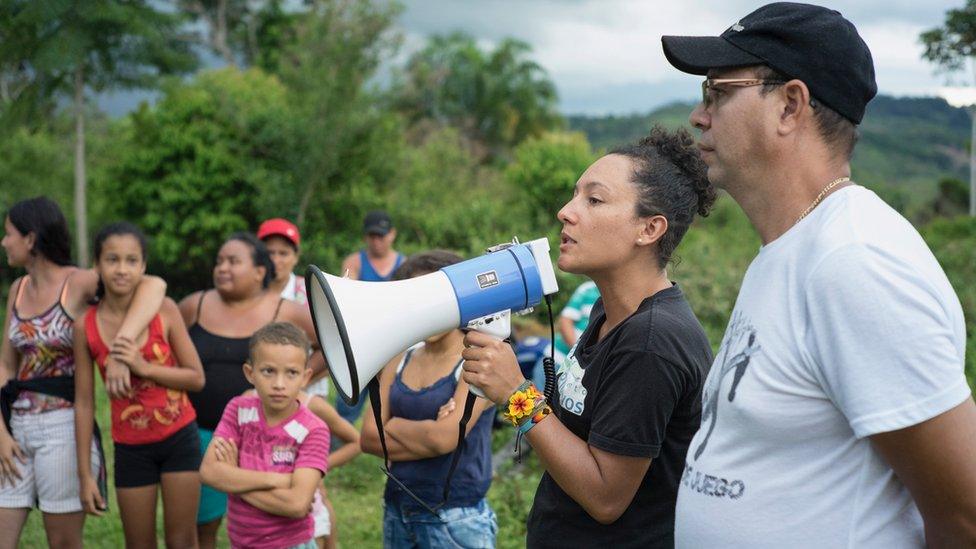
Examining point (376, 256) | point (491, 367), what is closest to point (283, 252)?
point (376, 256)

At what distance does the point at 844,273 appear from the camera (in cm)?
141

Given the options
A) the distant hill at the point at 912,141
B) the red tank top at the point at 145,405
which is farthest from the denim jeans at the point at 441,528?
the distant hill at the point at 912,141

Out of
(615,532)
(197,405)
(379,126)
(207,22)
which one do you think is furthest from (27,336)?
(207,22)

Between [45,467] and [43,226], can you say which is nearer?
[45,467]

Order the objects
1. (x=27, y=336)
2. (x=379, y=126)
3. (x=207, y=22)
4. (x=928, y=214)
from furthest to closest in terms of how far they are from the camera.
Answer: (x=207, y=22) → (x=928, y=214) → (x=379, y=126) → (x=27, y=336)

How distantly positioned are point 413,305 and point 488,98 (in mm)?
30365

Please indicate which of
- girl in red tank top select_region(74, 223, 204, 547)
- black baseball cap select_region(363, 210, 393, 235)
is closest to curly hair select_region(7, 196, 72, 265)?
girl in red tank top select_region(74, 223, 204, 547)

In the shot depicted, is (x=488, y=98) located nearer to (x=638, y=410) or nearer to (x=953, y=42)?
(x=953, y=42)

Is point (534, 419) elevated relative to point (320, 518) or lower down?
elevated

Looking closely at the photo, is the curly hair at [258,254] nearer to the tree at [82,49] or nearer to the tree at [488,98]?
the tree at [82,49]

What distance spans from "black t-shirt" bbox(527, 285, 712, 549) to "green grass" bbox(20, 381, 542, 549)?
2.97 metres

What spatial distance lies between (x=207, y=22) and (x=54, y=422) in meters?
35.9

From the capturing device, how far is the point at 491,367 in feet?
7.05

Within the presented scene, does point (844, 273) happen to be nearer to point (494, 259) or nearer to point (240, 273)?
point (494, 259)
